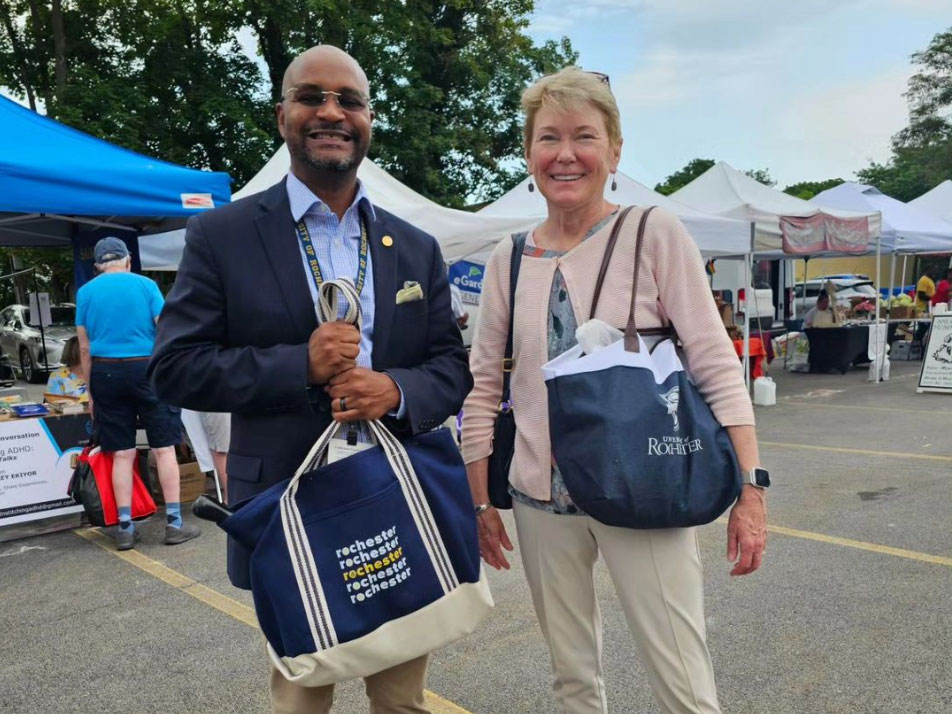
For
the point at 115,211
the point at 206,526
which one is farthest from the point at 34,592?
the point at 115,211

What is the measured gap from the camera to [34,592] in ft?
14.0

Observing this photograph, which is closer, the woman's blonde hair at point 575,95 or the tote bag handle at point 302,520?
the tote bag handle at point 302,520

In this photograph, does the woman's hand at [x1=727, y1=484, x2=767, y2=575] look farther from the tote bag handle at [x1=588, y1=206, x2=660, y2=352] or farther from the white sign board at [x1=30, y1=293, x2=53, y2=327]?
the white sign board at [x1=30, y1=293, x2=53, y2=327]

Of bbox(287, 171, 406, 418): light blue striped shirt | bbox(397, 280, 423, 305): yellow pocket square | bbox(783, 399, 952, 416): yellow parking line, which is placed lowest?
bbox(783, 399, 952, 416): yellow parking line

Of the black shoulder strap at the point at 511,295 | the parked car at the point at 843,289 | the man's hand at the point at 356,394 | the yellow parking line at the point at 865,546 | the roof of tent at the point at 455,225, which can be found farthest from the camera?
the parked car at the point at 843,289

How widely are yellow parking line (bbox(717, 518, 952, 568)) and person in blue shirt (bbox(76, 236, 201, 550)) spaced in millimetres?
3744

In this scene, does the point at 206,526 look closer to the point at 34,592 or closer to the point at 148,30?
the point at 34,592

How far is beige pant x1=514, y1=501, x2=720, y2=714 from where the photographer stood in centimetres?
182

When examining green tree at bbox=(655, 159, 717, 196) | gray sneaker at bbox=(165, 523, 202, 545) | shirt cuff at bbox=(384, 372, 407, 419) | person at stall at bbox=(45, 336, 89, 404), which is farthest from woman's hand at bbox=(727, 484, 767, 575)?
green tree at bbox=(655, 159, 717, 196)

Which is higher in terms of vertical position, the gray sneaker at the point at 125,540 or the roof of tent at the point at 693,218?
the roof of tent at the point at 693,218

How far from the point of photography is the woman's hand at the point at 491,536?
7.02 ft

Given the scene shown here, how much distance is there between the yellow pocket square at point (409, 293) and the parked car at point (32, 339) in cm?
1606

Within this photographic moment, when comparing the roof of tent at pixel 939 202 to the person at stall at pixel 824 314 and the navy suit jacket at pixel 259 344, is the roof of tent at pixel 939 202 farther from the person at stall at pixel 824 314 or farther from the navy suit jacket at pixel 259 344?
the navy suit jacket at pixel 259 344

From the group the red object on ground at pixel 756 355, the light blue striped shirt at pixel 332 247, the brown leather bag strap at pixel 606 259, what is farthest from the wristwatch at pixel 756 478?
the red object on ground at pixel 756 355
